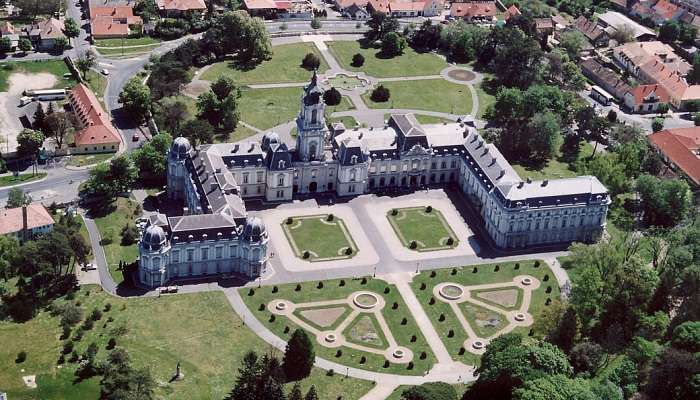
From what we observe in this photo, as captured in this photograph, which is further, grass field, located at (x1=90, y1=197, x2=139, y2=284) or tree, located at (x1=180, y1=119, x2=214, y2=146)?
tree, located at (x1=180, y1=119, x2=214, y2=146)

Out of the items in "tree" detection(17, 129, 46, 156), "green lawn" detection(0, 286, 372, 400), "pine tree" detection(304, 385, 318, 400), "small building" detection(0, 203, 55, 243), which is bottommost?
"green lawn" detection(0, 286, 372, 400)

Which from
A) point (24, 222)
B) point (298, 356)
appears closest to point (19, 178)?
point (24, 222)

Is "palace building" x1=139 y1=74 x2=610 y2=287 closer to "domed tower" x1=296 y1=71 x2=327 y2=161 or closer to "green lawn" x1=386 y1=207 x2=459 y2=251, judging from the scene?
"domed tower" x1=296 y1=71 x2=327 y2=161

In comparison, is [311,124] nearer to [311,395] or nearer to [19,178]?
[19,178]

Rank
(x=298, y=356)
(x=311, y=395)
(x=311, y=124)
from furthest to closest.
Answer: (x=311, y=124) < (x=298, y=356) < (x=311, y=395)

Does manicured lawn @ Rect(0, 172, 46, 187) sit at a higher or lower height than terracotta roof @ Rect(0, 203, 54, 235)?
lower

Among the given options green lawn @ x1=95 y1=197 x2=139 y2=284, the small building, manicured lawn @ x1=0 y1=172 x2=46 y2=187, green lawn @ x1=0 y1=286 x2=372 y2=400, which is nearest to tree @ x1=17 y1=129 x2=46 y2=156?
manicured lawn @ x1=0 y1=172 x2=46 y2=187

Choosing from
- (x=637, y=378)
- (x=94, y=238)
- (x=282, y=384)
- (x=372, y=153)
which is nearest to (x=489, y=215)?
(x=372, y=153)
